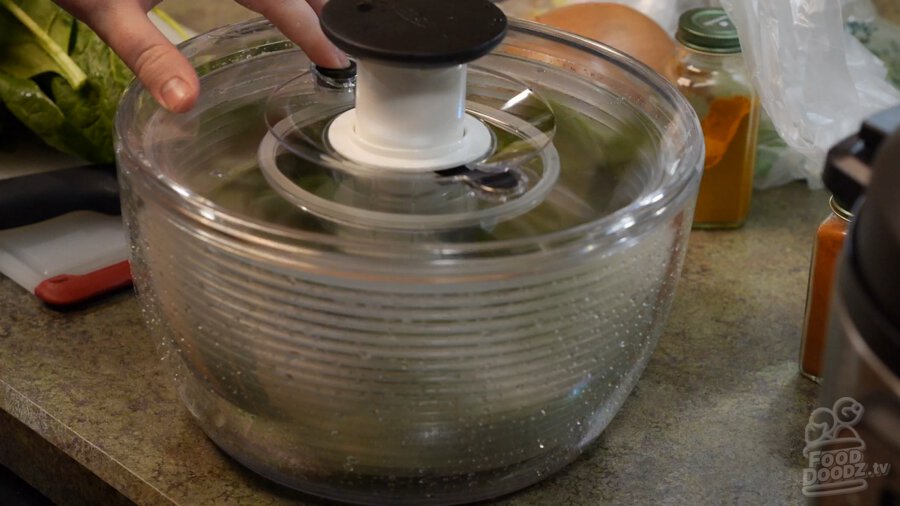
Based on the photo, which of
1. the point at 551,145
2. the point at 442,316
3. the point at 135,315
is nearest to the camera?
the point at 442,316

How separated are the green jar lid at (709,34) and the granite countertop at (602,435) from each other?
170 millimetres

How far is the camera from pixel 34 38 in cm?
83

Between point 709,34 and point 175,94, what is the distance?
43cm

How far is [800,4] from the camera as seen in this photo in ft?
2.60

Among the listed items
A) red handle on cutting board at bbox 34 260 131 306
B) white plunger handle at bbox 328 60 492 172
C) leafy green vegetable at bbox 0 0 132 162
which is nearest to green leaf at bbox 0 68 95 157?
leafy green vegetable at bbox 0 0 132 162

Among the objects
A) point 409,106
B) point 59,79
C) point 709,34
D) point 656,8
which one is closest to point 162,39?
point 409,106

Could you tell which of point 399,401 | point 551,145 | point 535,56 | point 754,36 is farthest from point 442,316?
point 754,36

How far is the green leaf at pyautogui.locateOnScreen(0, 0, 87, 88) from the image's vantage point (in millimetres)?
821

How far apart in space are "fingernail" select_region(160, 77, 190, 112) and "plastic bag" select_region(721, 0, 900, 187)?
429mm

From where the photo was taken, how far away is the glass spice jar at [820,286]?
0.64 metres

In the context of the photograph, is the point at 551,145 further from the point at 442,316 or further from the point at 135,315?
the point at 135,315

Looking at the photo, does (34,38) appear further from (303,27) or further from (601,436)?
(601,436)

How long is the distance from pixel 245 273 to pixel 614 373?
198 millimetres

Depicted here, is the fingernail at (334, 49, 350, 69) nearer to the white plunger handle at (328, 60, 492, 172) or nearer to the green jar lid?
the white plunger handle at (328, 60, 492, 172)
